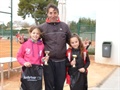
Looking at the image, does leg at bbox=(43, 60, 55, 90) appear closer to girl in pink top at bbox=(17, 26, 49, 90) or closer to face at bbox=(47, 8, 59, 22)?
girl in pink top at bbox=(17, 26, 49, 90)

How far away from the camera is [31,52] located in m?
3.67

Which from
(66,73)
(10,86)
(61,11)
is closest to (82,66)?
(66,73)

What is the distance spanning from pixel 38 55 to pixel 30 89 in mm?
535

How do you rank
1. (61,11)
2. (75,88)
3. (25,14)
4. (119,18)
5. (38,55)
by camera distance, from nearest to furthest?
(38,55), (75,88), (61,11), (119,18), (25,14)

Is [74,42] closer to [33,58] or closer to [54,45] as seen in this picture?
[54,45]

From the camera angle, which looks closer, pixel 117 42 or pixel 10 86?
pixel 10 86

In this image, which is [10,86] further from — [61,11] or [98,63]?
[98,63]

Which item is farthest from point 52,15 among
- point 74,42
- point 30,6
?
point 30,6

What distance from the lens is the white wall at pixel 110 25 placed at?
1095cm

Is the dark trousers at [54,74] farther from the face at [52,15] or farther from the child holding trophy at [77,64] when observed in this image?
the face at [52,15]

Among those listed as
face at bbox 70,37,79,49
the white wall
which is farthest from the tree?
face at bbox 70,37,79,49

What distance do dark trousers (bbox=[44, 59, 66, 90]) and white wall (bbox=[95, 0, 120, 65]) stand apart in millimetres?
7613

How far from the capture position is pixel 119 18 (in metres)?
10.9

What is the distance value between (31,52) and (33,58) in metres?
0.10
